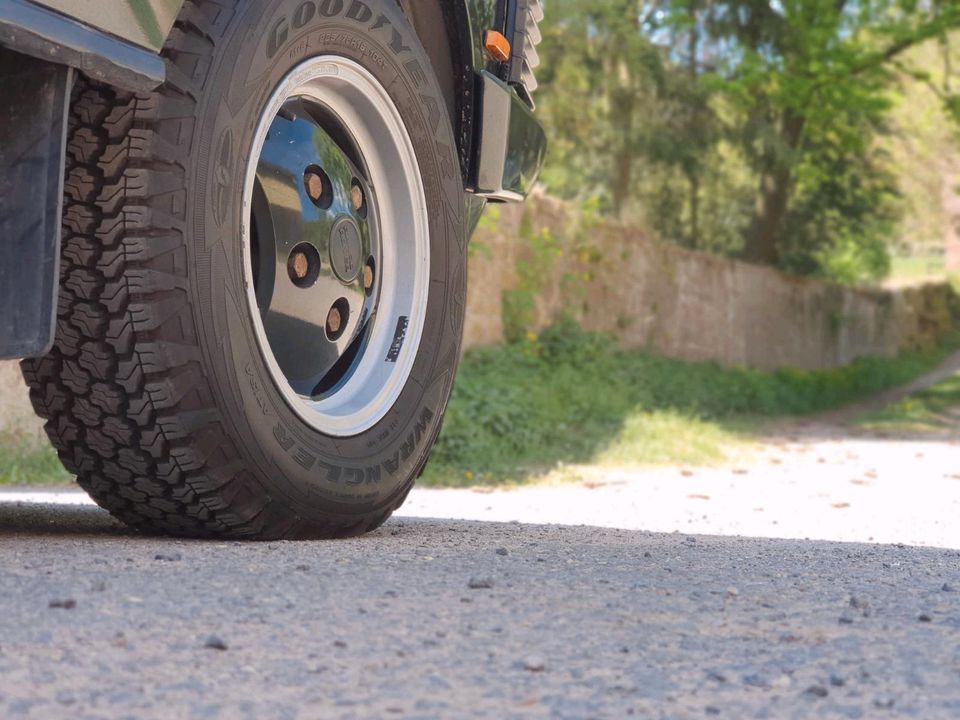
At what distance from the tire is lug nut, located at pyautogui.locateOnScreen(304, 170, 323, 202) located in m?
0.12

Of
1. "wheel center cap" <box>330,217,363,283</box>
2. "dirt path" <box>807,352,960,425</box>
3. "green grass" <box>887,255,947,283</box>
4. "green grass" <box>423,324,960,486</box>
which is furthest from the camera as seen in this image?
"green grass" <box>887,255,947,283</box>

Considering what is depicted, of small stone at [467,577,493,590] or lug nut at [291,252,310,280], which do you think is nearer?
small stone at [467,577,493,590]

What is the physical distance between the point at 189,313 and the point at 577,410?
→ 8070 mm

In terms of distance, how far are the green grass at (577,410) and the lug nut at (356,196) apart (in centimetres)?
479

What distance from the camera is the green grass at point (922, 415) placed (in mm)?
13090

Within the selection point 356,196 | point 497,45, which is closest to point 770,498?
point 497,45

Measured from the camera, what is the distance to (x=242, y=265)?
232 centimetres

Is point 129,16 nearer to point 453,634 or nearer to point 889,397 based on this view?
point 453,634

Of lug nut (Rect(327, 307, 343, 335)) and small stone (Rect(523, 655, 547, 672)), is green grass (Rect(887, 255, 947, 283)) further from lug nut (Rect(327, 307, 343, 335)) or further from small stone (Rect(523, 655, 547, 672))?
small stone (Rect(523, 655, 547, 672))

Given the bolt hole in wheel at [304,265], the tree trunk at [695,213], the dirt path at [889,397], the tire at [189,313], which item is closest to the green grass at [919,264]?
the dirt path at [889,397]

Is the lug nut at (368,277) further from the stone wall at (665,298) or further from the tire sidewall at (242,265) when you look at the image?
the stone wall at (665,298)

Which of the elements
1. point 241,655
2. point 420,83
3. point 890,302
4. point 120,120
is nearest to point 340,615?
point 241,655

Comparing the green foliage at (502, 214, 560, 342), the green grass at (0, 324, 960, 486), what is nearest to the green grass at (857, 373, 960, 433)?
the green grass at (0, 324, 960, 486)

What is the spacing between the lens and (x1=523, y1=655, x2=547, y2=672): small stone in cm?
161
